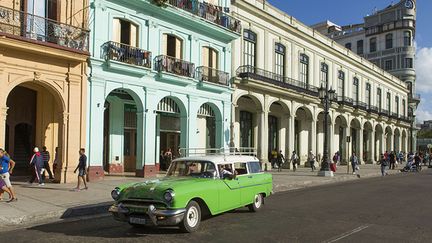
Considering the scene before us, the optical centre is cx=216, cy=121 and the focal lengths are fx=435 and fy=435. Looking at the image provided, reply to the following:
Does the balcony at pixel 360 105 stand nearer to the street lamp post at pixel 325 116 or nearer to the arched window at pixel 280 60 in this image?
the arched window at pixel 280 60

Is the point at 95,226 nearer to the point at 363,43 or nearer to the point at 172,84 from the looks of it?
the point at 172,84

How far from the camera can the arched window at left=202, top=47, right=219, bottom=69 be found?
25172 millimetres

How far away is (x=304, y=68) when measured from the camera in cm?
3638

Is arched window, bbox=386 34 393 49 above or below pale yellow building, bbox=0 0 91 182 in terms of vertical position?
above

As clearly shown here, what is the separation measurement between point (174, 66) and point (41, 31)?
7.33 metres

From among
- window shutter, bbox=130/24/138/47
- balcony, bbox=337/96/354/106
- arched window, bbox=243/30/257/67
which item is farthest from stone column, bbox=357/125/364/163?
window shutter, bbox=130/24/138/47

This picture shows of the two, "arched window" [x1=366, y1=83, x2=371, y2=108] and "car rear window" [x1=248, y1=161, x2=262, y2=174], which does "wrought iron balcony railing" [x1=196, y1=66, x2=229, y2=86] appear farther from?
"arched window" [x1=366, y1=83, x2=371, y2=108]

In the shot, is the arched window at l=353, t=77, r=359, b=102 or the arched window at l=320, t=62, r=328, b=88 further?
the arched window at l=353, t=77, r=359, b=102

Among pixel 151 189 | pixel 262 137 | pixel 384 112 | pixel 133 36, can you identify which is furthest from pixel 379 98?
pixel 151 189

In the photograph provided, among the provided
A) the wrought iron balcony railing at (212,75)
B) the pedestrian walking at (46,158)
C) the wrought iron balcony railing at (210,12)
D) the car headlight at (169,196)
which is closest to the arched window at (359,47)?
the wrought iron balcony railing at (210,12)

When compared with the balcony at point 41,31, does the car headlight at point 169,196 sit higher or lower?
lower

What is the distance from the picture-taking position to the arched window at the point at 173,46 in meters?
22.6

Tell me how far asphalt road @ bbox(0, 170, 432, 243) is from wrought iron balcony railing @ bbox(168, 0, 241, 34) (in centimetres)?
1327

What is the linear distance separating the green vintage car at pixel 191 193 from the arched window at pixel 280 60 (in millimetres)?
21730
